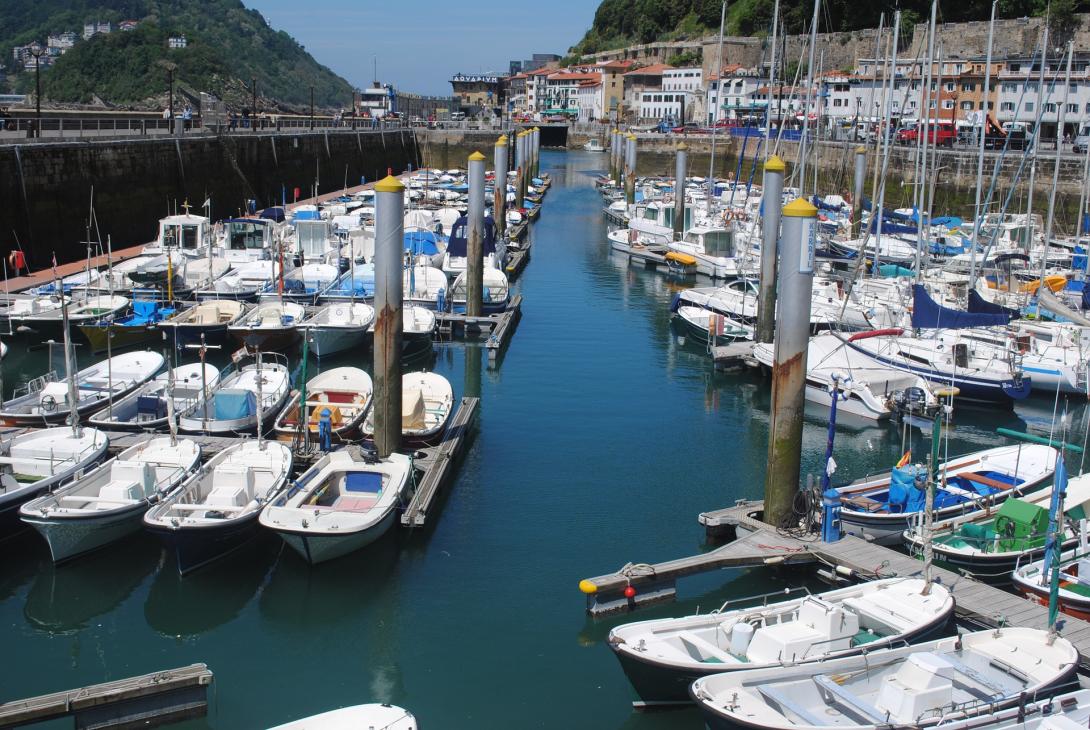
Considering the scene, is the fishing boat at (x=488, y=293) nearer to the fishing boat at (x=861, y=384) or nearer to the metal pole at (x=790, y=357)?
the fishing boat at (x=861, y=384)

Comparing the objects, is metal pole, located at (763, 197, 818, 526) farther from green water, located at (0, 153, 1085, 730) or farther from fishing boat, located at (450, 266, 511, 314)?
fishing boat, located at (450, 266, 511, 314)

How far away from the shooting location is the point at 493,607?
664 inches

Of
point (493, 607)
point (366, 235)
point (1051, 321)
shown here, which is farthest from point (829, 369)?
point (366, 235)

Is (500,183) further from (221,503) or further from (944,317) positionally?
(221,503)

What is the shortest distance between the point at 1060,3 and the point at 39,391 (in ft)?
279

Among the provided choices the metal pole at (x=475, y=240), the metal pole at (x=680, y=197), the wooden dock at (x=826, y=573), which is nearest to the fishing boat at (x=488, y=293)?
the metal pole at (x=475, y=240)

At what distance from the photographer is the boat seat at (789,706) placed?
11797 mm

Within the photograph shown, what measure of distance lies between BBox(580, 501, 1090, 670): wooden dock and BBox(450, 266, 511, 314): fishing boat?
800 inches

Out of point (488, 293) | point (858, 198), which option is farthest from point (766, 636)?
point (858, 198)

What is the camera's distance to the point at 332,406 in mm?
23094

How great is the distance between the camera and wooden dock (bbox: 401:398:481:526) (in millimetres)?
18734

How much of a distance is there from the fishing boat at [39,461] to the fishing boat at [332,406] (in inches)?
139

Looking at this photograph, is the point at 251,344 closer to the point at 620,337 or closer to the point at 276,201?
the point at 620,337

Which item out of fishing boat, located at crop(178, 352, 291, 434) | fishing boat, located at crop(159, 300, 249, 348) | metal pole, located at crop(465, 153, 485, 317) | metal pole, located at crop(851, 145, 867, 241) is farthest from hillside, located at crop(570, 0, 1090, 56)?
fishing boat, located at crop(178, 352, 291, 434)
